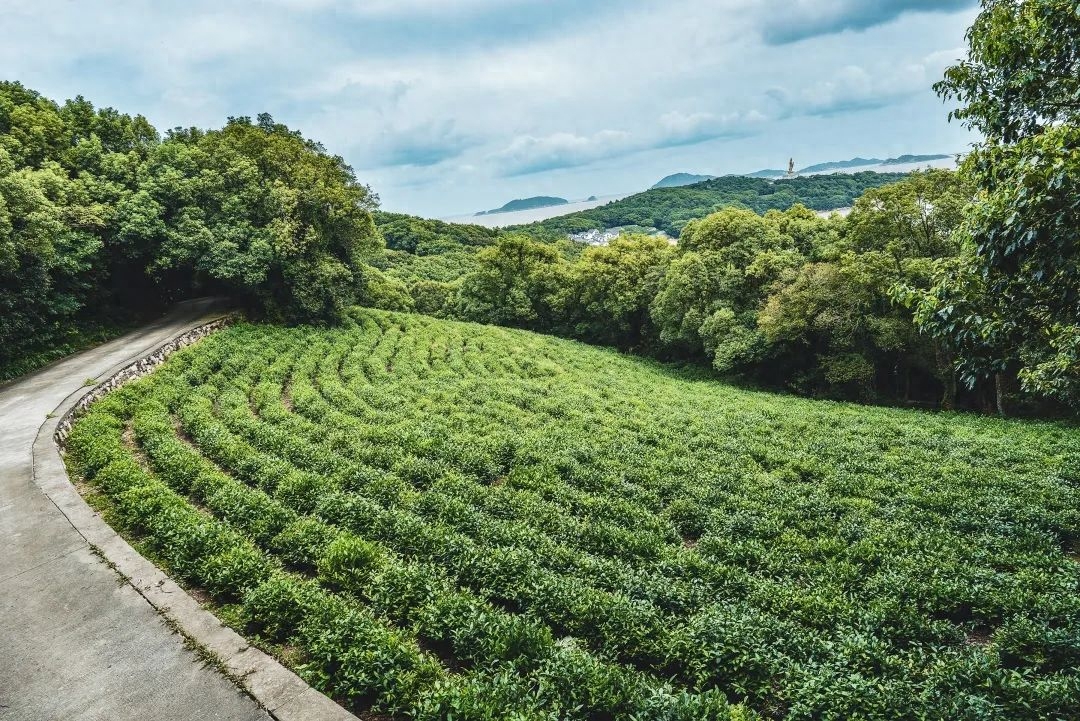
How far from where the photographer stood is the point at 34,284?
72.2 ft

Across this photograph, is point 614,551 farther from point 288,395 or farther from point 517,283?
point 517,283

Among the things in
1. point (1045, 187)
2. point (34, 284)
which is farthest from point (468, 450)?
point (34, 284)

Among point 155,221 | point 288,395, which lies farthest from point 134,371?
point 155,221

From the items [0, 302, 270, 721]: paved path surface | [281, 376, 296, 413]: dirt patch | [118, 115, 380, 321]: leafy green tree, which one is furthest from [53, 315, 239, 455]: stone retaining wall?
[281, 376, 296, 413]: dirt patch

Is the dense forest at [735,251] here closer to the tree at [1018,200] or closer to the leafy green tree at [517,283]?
the tree at [1018,200]

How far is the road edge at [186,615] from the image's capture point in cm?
581

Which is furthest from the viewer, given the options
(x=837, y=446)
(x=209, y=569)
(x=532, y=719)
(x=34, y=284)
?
(x=34, y=284)

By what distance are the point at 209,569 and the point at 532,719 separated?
5.88 metres

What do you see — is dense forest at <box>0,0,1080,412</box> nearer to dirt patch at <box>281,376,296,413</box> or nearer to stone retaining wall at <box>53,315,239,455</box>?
stone retaining wall at <box>53,315,239,455</box>

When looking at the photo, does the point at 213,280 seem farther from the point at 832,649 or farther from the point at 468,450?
the point at 832,649

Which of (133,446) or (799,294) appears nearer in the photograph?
(133,446)

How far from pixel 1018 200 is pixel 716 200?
141m

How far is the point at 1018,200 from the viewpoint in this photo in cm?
639

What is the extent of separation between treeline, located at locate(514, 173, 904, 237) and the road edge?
337 feet
